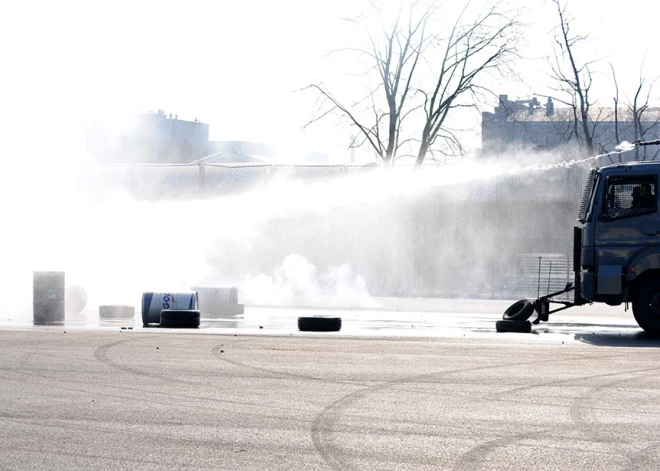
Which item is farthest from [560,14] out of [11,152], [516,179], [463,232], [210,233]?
[11,152]

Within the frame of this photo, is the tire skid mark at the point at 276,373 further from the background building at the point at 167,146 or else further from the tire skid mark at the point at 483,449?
the background building at the point at 167,146

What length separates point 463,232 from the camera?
39906 millimetres

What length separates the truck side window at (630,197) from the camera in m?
18.5

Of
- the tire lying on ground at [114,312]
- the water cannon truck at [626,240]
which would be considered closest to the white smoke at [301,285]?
the tire lying on ground at [114,312]

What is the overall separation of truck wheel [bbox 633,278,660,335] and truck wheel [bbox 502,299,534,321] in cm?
221

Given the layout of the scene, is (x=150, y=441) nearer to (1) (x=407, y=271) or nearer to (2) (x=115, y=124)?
(1) (x=407, y=271)

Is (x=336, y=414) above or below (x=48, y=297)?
below

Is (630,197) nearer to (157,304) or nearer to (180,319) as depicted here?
(180,319)

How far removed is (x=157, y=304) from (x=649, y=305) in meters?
9.58

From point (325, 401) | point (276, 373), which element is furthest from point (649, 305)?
point (325, 401)

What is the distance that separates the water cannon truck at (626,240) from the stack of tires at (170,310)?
755 cm

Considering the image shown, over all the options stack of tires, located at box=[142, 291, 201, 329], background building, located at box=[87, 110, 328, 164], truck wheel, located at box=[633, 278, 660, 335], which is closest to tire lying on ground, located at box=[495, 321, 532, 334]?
truck wheel, located at box=[633, 278, 660, 335]

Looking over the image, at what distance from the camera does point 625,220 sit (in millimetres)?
18719

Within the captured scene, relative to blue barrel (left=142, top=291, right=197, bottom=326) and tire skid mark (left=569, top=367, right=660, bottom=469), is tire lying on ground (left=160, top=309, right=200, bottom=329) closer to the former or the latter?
blue barrel (left=142, top=291, right=197, bottom=326)
